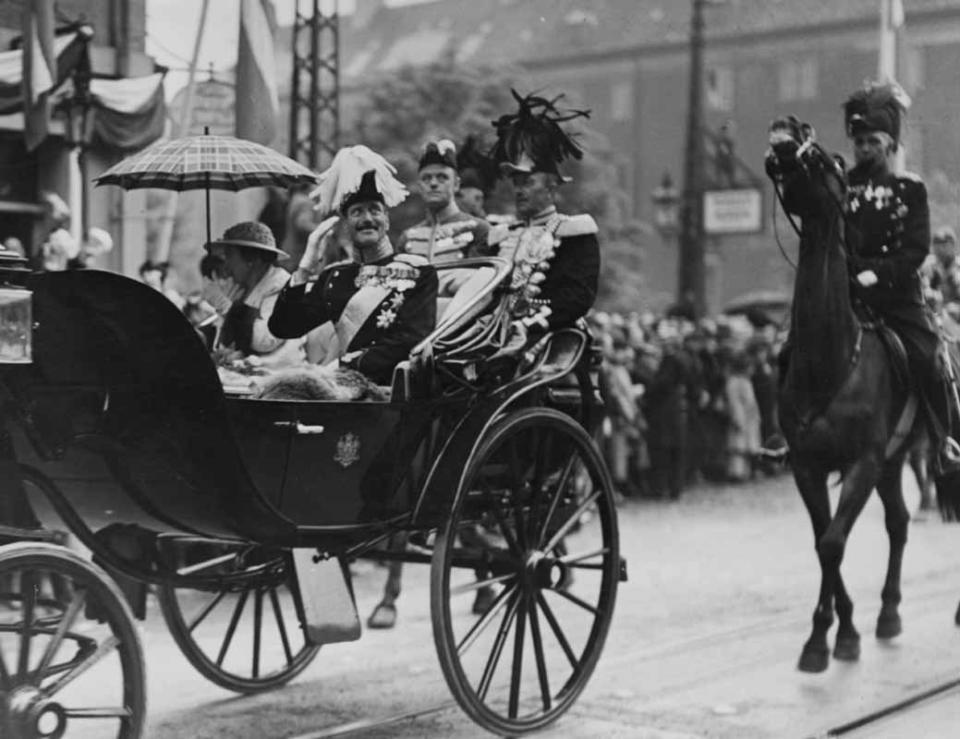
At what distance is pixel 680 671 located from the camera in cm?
679

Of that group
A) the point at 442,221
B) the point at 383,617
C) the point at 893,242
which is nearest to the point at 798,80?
the point at 893,242

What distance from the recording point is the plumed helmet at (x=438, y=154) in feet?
23.4

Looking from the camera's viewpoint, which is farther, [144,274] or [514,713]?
[144,274]

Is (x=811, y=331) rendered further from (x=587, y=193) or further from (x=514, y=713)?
(x=587, y=193)

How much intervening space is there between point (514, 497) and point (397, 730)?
1.03 m

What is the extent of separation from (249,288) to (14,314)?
174 centimetres

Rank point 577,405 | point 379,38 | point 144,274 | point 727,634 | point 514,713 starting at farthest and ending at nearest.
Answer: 1. point 379,38
2. point 144,274
3. point 727,634
4. point 577,405
5. point 514,713

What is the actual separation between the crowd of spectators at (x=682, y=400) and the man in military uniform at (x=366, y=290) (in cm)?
766

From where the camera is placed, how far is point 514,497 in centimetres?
595

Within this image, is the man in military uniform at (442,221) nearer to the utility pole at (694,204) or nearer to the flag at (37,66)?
the flag at (37,66)

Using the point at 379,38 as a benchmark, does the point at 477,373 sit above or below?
below

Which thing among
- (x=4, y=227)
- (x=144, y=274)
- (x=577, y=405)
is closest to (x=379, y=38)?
(x=4, y=227)

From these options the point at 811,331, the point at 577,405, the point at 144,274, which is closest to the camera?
the point at 577,405

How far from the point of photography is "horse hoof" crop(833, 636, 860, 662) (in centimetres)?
700
